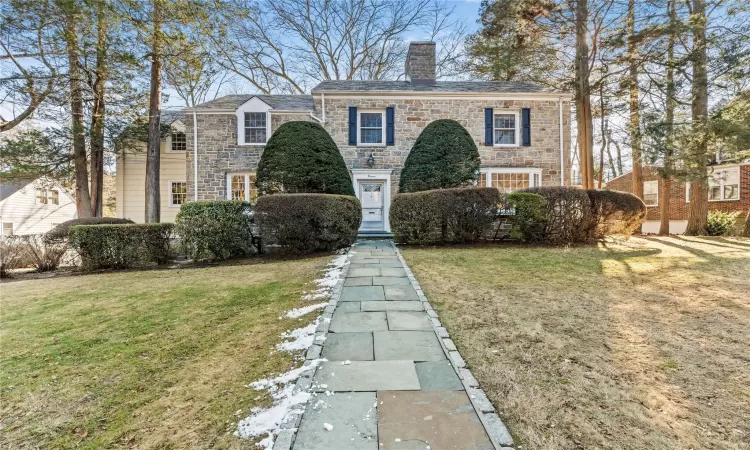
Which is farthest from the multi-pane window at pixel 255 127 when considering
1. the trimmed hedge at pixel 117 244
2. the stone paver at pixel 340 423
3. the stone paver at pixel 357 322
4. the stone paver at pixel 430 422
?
the stone paver at pixel 430 422

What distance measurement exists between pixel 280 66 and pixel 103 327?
1809 cm

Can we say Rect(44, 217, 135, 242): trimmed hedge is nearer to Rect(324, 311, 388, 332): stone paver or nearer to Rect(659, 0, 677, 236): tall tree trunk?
Rect(324, 311, 388, 332): stone paver

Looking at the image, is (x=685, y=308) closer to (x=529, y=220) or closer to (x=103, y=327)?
(x=529, y=220)

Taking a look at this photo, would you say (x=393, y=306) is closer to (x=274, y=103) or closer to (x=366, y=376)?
(x=366, y=376)

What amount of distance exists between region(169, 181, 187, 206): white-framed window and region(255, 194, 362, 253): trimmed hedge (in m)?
9.88

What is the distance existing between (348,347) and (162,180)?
625 inches

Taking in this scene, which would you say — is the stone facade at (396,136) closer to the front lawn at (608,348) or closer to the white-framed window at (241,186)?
the white-framed window at (241,186)

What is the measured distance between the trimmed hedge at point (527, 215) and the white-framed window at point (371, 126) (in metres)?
6.00

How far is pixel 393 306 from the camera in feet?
13.0

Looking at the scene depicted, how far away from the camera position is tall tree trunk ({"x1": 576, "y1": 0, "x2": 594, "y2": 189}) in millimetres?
11703

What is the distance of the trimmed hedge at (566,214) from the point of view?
7.97 meters

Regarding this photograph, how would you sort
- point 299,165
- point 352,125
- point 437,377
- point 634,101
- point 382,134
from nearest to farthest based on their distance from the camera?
point 437,377
point 299,165
point 352,125
point 382,134
point 634,101

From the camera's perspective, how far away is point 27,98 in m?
11.0

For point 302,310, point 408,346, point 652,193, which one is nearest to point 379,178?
point 302,310
